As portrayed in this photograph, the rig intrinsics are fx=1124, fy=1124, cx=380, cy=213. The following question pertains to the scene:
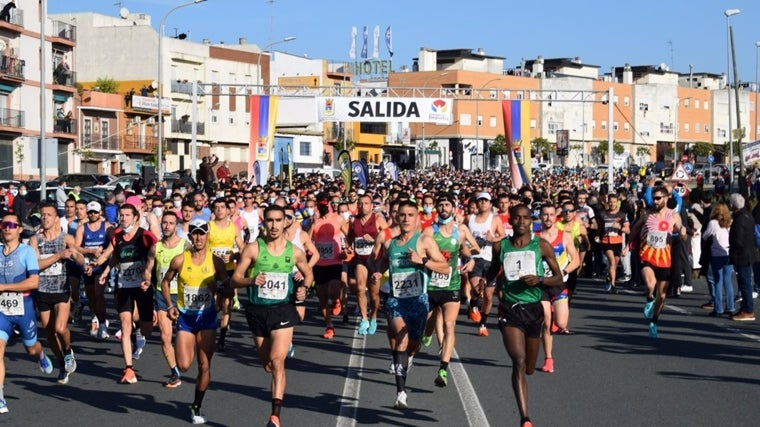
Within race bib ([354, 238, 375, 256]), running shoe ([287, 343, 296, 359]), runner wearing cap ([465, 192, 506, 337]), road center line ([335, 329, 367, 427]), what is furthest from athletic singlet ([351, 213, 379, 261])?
running shoe ([287, 343, 296, 359])

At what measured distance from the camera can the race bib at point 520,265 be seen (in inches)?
347

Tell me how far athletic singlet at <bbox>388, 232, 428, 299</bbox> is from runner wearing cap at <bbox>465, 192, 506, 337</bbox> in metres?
4.58

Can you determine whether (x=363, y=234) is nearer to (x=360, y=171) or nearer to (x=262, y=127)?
(x=262, y=127)

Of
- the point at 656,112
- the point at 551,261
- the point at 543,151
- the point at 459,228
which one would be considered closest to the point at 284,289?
the point at 551,261

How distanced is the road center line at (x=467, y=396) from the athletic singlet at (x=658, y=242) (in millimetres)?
3288

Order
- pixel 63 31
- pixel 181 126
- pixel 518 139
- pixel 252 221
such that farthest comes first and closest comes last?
pixel 181 126 → pixel 63 31 → pixel 518 139 → pixel 252 221

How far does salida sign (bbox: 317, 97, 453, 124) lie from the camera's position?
119ft

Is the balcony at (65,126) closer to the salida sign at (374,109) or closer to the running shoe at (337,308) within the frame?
the salida sign at (374,109)

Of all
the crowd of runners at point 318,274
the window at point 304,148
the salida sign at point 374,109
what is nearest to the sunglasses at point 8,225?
the crowd of runners at point 318,274

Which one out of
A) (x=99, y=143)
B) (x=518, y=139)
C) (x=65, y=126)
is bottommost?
(x=518, y=139)

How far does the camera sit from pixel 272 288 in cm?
877

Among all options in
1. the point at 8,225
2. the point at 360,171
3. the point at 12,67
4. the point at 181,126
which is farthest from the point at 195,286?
the point at 181,126

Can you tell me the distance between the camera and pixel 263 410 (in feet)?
31.1

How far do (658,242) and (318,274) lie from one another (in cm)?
454
